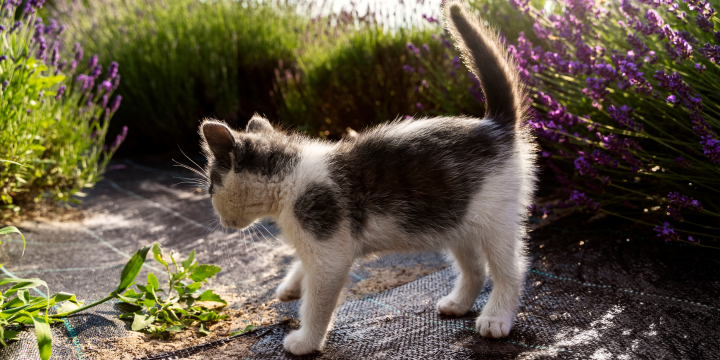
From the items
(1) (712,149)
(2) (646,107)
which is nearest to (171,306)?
(1) (712,149)

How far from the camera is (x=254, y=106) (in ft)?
19.9

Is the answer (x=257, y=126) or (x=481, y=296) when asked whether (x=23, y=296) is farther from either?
(x=481, y=296)

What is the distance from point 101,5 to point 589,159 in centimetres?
644

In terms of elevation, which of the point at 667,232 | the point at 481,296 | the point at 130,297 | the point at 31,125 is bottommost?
the point at 481,296

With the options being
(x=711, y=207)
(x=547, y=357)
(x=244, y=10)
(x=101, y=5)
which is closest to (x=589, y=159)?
(x=711, y=207)

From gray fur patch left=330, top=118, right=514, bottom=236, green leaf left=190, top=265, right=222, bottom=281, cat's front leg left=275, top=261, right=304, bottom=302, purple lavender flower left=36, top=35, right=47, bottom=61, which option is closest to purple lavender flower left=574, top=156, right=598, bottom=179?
gray fur patch left=330, top=118, right=514, bottom=236

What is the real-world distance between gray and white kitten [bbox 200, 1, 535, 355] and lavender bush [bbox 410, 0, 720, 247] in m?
0.58

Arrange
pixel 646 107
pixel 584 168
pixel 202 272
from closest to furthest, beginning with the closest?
1. pixel 202 272
2. pixel 584 168
3. pixel 646 107

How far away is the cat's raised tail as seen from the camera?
194 cm

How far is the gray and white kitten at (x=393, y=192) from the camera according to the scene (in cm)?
174

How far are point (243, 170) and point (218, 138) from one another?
0.14 m

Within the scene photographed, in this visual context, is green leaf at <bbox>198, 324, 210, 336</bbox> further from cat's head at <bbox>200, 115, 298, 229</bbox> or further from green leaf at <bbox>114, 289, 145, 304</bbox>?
cat's head at <bbox>200, 115, 298, 229</bbox>

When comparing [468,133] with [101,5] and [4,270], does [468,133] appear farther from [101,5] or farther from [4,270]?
[101,5]

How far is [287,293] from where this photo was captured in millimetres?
2127
